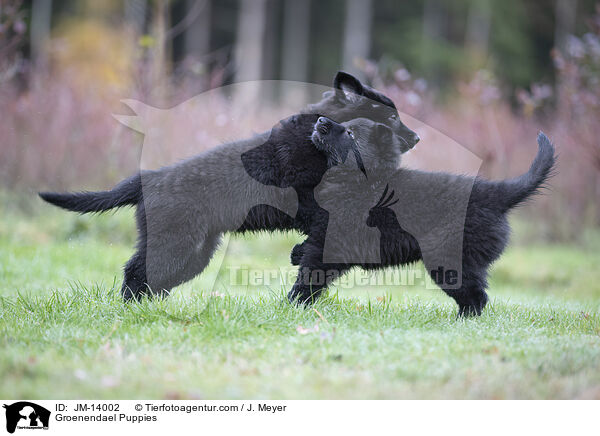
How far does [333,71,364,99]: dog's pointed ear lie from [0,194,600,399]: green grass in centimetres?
144

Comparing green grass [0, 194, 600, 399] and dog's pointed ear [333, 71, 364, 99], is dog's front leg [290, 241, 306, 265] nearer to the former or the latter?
green grass [0, 194, 600, 399]

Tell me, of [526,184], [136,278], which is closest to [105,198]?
[136,278]

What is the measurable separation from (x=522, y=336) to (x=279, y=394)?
1.58 m

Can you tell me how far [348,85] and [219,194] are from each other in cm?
121

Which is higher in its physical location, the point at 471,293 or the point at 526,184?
the point at 526,184

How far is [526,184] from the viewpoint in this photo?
12.5ft

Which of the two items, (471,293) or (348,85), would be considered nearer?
(471,293)

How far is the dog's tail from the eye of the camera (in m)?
3.80
